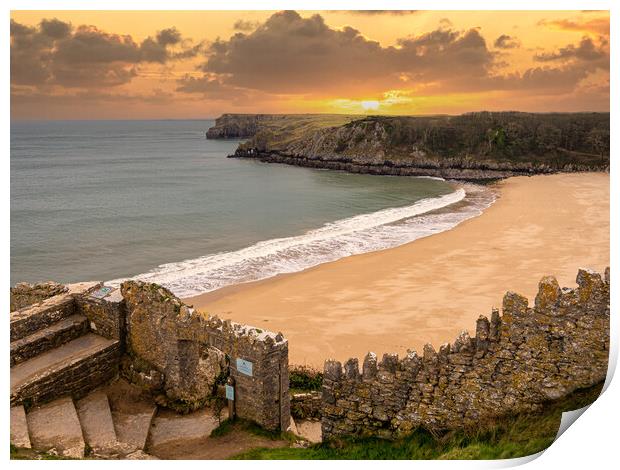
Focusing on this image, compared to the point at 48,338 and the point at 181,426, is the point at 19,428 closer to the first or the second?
the point at 48,338

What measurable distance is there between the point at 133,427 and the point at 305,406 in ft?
10.8

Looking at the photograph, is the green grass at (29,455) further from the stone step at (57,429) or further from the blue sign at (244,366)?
the blue sign at (244,366)

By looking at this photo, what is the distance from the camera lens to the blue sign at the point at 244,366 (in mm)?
9820

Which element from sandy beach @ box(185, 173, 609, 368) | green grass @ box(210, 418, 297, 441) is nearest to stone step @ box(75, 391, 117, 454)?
green grass @ box(210, 418, 297, 441)

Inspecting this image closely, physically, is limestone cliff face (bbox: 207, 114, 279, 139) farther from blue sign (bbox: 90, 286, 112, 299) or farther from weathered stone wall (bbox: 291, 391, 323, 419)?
weathered stone wall (bbox: 291, 391, 323, 419)

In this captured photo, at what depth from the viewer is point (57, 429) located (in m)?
9.32

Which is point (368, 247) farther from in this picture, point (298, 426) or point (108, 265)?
point (298, 426)

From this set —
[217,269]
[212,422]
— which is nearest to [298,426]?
[212,422]

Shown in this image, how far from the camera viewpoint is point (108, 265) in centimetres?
2648

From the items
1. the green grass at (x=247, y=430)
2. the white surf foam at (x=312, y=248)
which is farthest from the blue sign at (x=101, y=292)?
the white surf foam at (x=312, y=248)

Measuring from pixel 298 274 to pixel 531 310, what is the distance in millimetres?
17020

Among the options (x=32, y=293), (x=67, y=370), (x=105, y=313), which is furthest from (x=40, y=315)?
(x=32, y=293)

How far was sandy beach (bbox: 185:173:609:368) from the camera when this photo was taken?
16.7m

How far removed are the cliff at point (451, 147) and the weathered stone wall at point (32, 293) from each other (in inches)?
2084
